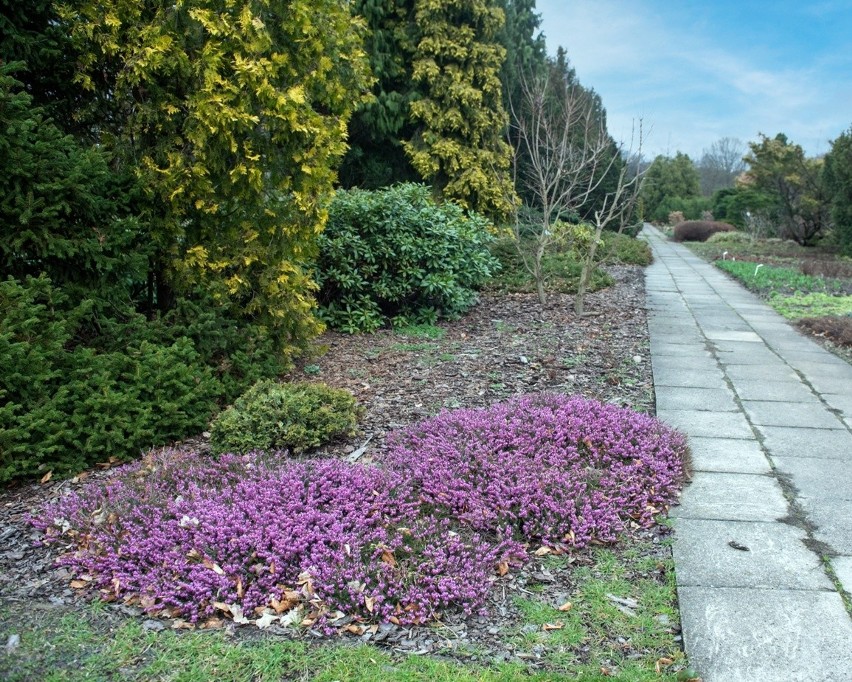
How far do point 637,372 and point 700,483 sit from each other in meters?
2.12

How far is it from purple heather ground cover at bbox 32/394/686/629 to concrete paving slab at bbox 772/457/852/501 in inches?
23.8

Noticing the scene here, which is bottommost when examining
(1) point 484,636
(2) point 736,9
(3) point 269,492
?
(1) point 484,636

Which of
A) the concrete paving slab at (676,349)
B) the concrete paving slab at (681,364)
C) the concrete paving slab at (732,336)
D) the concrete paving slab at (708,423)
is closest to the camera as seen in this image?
the concrete paving slab at (708,423)

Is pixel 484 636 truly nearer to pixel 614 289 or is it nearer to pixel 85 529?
pixel 85 529

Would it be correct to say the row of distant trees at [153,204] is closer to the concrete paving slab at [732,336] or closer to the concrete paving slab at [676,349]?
the concrete paving slab at [676,349]

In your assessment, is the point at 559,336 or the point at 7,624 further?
the point at 559,336

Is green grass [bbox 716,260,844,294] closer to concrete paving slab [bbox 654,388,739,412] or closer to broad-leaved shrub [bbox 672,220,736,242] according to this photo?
concrete paving slab [bbox 654,388,739,412]

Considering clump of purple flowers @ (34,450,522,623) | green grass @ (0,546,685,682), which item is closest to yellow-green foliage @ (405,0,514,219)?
clump of purple flowers @ (34,450,522,623)

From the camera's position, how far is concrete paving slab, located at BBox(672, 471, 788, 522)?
3.12 metres

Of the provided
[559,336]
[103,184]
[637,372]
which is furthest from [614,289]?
[103,184]

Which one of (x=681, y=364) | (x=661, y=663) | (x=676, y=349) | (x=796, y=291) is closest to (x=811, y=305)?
(x=796, y=291)

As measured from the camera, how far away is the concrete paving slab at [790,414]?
174 inches

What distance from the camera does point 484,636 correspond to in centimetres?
231

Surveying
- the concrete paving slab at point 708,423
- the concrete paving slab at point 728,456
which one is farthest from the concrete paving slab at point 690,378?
the concrete paving slab at point 728,456
